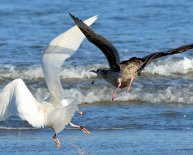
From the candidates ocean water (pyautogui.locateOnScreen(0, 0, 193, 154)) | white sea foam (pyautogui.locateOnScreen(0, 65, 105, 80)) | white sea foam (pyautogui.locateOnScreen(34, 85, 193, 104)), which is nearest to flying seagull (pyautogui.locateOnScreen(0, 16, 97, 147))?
ocean water (pyautogui.locateOnScreen(0, 0, 193, 154))

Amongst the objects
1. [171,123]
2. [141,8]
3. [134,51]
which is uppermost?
[171,123]

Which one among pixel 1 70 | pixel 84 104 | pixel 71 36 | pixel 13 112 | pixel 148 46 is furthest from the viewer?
pixel 148 46

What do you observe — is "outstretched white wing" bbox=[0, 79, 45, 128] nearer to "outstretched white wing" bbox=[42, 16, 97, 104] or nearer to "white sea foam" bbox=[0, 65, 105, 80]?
"outstretched white wing" bbox=[42, 16, 97, 104]

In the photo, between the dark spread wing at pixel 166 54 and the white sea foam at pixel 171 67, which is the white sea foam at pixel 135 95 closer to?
the white sea foam at pixel 171 67

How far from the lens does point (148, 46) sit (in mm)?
15305

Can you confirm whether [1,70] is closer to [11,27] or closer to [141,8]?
[11,27]

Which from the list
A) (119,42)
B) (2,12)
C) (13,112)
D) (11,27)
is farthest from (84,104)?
(2,12)

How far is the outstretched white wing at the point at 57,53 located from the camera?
27.8ft

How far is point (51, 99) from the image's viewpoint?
344 inches

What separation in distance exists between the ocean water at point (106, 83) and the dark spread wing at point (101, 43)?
956 mm

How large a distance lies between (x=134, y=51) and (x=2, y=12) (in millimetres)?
5804

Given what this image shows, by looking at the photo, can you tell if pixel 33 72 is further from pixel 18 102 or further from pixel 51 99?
pixel 18 102

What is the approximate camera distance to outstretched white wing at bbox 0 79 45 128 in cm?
791

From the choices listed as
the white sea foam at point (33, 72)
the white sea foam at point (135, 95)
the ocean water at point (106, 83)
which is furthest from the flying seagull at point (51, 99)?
the white sea foam at point (33, 72)
